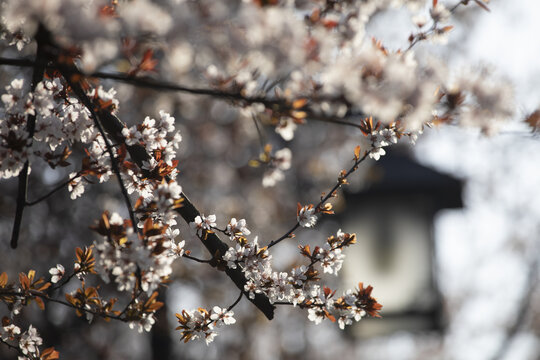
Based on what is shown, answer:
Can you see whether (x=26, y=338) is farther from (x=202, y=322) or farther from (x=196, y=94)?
(x=196, y=94)

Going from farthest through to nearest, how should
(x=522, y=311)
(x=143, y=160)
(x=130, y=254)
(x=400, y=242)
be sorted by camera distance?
(x=522, y=311), (x=400, y=242), (x=143, y=160), (x=130, y=254)

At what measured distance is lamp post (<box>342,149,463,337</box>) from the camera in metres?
3.68

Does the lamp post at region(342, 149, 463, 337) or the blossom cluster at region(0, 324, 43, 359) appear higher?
the lamp post at region(342, 149, 463, 337)

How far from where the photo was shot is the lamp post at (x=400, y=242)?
3684 mm

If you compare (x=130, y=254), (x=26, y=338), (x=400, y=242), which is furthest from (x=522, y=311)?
(x=130, y=254)

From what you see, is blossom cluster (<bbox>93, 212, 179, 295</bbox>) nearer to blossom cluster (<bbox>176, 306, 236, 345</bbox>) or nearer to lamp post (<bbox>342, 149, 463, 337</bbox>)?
blossom cluster (<bbox>176, 306, 236, 345</bbox>)

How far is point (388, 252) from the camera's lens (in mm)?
3949

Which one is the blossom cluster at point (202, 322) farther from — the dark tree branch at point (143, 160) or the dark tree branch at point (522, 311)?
the dark tree branch at point (522, 311)

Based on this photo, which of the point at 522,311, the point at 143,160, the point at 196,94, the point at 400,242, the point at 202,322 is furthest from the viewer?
the point at 522,311

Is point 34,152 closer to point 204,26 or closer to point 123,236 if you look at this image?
point 123,236

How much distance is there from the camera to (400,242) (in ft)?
13.1

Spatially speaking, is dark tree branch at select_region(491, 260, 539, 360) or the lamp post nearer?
the lamp post

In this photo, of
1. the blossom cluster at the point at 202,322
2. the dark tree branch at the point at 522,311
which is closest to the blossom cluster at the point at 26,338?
the blossom cluster at the point at 202,322

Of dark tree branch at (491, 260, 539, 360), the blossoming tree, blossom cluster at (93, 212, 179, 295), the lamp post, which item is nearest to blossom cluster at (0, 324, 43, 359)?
the blossoming tree
